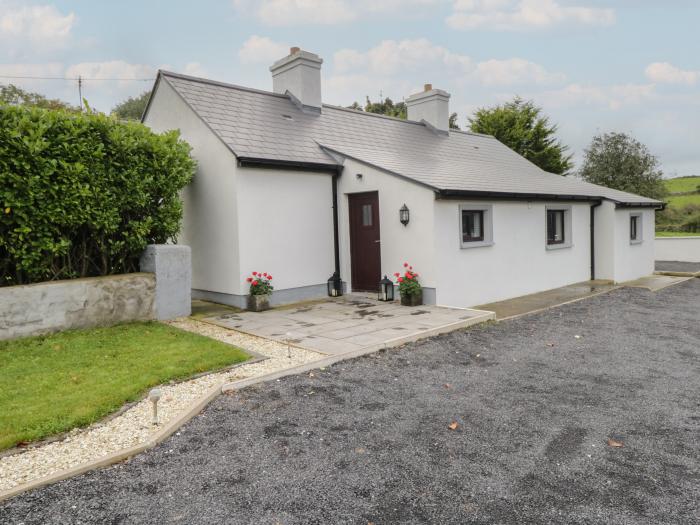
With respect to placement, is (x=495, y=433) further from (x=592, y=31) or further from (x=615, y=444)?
(x=592, y=31)

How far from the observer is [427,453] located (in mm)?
3768

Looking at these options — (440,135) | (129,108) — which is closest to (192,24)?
(440,135)

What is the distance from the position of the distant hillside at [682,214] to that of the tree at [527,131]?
274 inches

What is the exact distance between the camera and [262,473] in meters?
3.48

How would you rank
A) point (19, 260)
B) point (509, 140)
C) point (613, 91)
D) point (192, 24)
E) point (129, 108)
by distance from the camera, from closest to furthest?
point (19, 260), point (192, 24), point (613, 91), point (509, 140), point (129, 108)

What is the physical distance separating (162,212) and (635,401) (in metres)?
8.20

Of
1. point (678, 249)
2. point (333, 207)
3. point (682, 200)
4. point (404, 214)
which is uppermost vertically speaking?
point (682, 200)

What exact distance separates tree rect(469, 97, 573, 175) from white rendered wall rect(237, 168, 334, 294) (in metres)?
22.0

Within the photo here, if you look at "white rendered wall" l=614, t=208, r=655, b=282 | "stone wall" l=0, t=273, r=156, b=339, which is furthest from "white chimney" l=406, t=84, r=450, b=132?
"stone wall" l=0, t=273, r=156, b=339

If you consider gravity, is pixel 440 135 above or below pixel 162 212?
above

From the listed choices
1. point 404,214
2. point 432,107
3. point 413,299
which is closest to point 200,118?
point 404,214

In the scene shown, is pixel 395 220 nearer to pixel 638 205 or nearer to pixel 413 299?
pixel 413 299

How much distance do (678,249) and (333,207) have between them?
2021cm

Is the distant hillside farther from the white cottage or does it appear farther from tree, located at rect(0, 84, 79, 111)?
tree, located at rect(0, 84, 79, 111)
